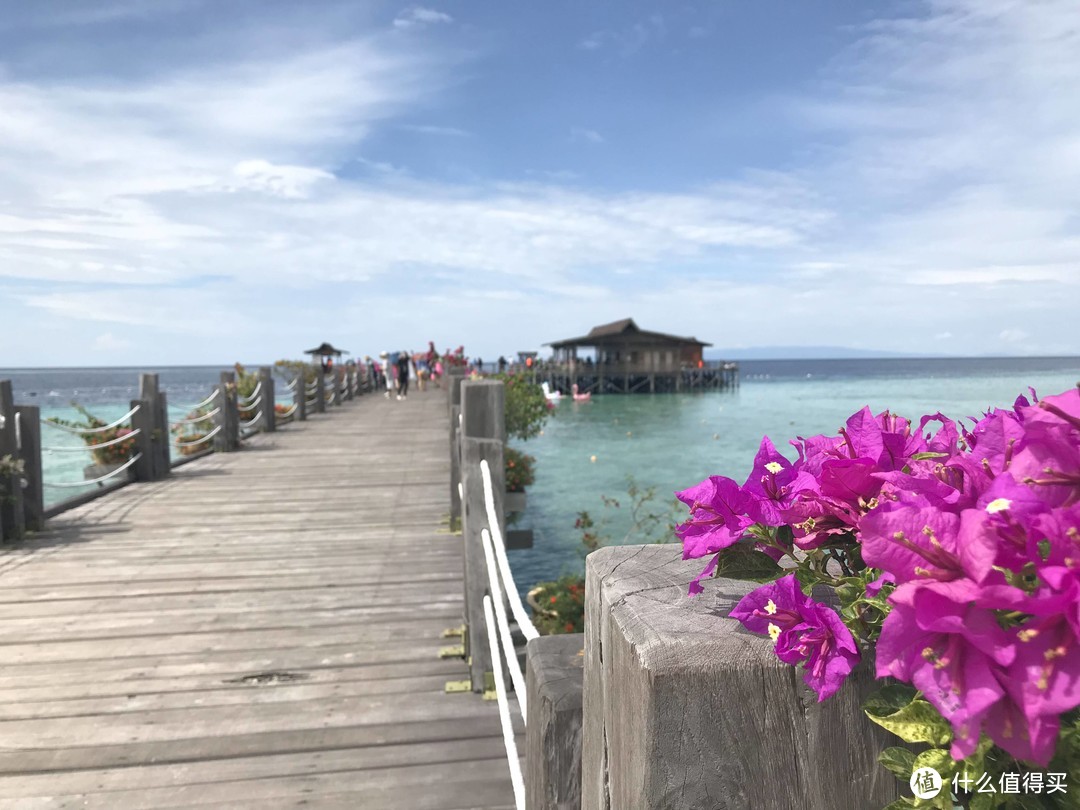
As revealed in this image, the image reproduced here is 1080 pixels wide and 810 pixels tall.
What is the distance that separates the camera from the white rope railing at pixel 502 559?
2346 mm

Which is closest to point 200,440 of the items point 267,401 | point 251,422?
point 251,422

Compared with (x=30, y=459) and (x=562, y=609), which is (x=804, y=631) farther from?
(x=30, y=459)

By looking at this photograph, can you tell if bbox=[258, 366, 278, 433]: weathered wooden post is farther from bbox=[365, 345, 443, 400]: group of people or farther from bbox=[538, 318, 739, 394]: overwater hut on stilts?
bbox=[538, 318, 739, 394]: overwater hut on stilts

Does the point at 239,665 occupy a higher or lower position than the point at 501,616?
lower

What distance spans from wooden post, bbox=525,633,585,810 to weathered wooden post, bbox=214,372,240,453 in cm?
1170

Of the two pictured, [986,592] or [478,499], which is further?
[478,499]

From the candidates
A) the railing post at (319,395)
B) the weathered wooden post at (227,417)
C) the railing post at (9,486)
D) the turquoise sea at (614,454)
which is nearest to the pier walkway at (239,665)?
the railing post at (9,486)

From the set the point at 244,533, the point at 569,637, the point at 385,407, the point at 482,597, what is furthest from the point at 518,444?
the point at 569,637

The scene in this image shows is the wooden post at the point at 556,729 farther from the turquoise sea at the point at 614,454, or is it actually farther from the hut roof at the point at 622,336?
the hut roof at the point at 622,336

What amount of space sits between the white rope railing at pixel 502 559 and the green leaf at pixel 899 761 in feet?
4.61

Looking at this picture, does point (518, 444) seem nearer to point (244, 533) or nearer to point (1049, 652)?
point (244, 533)

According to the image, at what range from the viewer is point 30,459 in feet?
23.0

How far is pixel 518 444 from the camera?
32188 millimetres

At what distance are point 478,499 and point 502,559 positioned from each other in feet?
2.41
